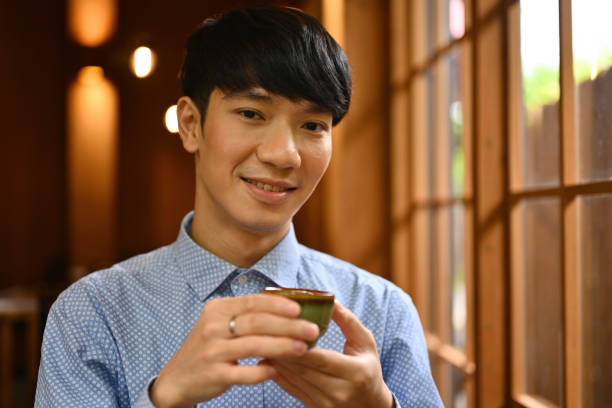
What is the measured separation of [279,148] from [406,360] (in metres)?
0.48

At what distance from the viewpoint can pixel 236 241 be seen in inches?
50.8

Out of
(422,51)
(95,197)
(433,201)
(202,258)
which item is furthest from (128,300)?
(95,197)

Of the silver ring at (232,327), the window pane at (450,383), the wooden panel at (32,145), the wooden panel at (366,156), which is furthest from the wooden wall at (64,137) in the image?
the silver ring at (232,327)

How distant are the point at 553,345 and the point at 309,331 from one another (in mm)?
1129

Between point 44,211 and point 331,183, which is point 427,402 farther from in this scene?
point 44,211

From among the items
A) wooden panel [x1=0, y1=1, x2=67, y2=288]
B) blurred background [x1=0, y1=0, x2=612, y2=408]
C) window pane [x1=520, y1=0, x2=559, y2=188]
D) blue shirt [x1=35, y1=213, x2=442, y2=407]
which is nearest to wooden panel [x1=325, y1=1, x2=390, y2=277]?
blurred background [x1=0, y1=0, x2=612, y2=408]

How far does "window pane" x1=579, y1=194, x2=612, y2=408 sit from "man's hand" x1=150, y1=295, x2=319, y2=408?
922mm

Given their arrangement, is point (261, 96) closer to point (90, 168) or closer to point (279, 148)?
point (279, 148)

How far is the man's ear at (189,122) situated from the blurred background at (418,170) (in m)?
0.89

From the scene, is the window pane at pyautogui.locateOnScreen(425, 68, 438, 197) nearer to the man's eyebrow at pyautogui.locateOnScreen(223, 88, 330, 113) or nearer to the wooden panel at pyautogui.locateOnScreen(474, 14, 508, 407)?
the wooden panel at pyautogui.locateOnScreen(474, 14, 508, 407)

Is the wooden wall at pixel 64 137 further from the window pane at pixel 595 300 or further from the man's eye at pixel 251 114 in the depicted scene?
the man's eye at pixel 251 114

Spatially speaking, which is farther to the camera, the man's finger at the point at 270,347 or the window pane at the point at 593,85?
the window pane at the point at 593,85

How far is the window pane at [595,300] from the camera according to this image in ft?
4.83

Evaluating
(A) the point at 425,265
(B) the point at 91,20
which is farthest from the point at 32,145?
(A) the point at 425,265
